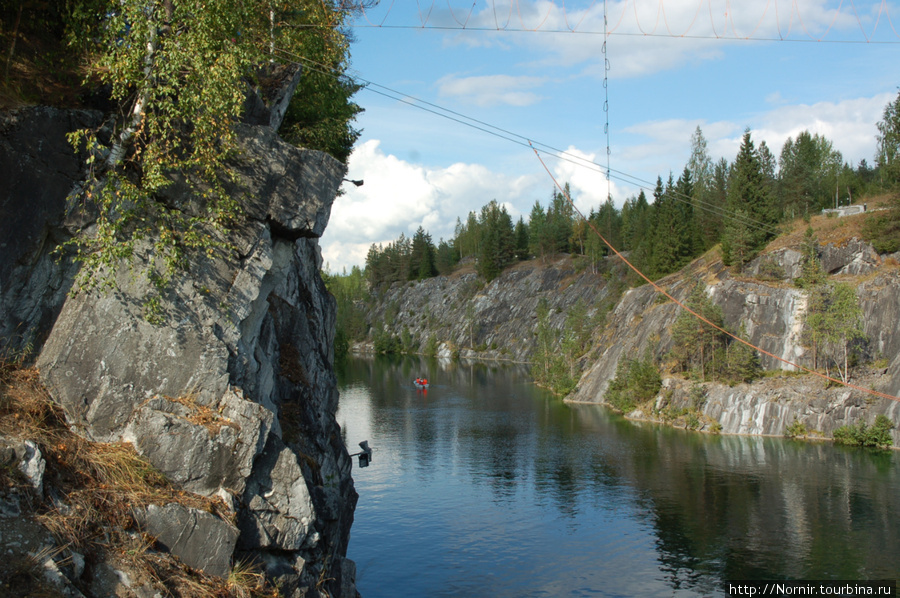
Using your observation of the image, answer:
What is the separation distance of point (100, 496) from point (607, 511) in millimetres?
30461

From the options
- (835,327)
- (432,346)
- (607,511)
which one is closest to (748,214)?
(835,327)

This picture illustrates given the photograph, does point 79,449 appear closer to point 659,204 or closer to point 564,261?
point 659,204

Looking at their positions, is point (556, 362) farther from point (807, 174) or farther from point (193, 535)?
point (193, 535)

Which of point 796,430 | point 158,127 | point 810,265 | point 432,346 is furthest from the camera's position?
point 432,346

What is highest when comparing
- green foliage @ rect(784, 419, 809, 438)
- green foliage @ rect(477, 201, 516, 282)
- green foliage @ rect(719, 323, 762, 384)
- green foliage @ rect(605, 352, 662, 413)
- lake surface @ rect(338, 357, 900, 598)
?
green foliage @ rect(477, 201, 516, 282)

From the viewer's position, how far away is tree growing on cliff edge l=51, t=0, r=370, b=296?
33.6 feet

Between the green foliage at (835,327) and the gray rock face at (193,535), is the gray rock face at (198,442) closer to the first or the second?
the gray rock face at (193,535)

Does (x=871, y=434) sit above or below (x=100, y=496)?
below

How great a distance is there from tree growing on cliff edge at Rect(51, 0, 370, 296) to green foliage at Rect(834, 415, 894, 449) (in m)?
48.3

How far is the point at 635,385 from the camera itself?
6216 centimetres

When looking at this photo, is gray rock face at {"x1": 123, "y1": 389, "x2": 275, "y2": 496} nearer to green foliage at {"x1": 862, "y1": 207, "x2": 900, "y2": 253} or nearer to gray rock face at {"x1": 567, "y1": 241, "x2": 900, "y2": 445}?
gray rock face at {"x1": 567, "y1": 241, "x2": 900, "y2": 445}

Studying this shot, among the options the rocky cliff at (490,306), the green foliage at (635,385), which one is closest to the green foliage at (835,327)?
the green foliage at (635,385)

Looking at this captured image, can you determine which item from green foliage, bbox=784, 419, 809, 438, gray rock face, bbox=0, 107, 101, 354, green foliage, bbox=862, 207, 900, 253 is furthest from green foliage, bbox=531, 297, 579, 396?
gray rock face, bbox=0, 107, 101, 354

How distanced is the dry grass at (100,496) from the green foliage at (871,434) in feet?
156
